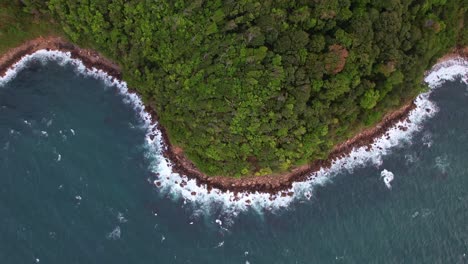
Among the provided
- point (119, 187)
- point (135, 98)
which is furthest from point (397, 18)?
point (119, 187)

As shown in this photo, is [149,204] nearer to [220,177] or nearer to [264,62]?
[220,177]

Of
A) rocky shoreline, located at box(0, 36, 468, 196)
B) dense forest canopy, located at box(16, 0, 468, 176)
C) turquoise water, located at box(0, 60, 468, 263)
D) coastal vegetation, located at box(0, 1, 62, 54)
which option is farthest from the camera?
rocky shoreline, located at box(0, 36, 468, 196)

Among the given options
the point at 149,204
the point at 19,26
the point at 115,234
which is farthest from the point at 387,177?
the point at 19,26

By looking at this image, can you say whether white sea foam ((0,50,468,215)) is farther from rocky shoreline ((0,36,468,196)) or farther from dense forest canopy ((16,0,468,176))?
dense forest canopy ((16,0,468,176))

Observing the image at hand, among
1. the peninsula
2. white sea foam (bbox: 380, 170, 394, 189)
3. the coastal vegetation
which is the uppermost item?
the coastal vegetation

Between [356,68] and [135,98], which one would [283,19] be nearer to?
[356,68]

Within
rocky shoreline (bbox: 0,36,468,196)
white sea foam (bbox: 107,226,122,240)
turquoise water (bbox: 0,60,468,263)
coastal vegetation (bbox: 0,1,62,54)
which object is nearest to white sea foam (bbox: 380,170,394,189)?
turquoise water (bbox: 0,60,468,263)
